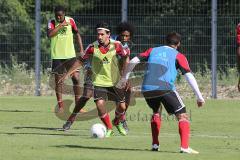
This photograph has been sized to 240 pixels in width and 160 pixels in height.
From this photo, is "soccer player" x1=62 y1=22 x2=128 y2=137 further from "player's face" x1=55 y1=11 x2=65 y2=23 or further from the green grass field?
"player's face" x1=55 y1=11 x2=65 y2=23

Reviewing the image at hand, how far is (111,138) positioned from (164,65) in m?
2.22

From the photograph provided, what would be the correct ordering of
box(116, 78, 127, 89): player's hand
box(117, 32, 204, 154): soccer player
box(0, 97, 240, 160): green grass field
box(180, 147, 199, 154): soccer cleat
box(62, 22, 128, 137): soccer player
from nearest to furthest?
box(0, 97, 240, 160): green grass field
box(180, 147, 199, 154): soccer cleat
box(117, 32, 204, 154): soccer player
box(116, 78, 127, 89): player's hand
box(62, 22, 128, 137): soccer player

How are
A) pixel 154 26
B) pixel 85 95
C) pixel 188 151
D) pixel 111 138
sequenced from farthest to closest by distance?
pixel 154 26, pixel 85 95, pixel 111 138, pixel 188 151

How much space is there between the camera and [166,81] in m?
12.5

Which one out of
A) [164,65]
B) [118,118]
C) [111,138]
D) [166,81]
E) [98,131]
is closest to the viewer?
[164,65]

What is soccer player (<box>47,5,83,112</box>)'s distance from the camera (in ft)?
60.1

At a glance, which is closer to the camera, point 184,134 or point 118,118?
point 184,134

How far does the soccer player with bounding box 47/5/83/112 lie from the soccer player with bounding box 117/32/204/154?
18.0 ft

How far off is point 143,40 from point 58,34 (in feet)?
22.4

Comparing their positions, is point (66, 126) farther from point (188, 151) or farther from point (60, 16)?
point (188, 151)

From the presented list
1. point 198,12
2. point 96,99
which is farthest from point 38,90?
point 96,99

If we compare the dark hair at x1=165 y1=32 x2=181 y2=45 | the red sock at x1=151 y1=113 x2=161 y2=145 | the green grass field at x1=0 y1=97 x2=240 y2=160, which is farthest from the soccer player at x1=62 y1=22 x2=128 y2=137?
the dark hair at x1=165 y1=32 x2=181 y2=45

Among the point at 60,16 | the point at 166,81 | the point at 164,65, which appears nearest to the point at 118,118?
the point at 166,81

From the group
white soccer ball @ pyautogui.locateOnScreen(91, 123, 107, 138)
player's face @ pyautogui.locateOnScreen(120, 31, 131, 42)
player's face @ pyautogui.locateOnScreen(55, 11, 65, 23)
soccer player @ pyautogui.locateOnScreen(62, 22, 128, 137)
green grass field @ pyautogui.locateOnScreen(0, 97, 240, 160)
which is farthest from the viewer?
player's face @ pyautogui.locateOnScreen(55, 11, 65, 23)
